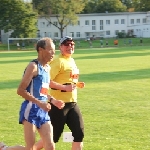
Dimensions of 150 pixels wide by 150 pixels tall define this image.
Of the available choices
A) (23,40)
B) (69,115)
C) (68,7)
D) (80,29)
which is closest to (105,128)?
(69,115)

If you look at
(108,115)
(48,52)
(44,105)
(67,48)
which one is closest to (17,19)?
(108,115)

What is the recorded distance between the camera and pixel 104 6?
372 feet

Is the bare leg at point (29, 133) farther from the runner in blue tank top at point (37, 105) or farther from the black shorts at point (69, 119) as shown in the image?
the black shorts at point (69, 119)

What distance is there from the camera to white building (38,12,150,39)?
339 feet

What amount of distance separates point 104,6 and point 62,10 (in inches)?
1118

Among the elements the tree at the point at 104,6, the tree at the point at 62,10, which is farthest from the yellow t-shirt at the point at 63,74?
the tree at the point at 104,6

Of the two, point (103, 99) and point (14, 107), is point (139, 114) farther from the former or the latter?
point (14, 107)

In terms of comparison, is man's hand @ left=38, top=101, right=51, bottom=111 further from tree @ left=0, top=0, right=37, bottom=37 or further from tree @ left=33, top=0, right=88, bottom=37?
tree @ left=33, top=0, right=88, bottom=37

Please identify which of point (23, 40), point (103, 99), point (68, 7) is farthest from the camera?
point (68, 7)

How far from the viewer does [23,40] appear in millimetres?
74562

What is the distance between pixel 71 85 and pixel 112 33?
10025 centimetres

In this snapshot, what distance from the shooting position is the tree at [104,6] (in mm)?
113125

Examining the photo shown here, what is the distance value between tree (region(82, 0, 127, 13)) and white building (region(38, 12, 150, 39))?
9.10 metres

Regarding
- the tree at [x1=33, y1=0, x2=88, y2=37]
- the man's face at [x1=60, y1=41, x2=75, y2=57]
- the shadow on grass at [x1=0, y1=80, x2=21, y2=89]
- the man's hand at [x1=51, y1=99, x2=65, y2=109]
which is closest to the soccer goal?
the tree at [x1=33, y1=0, x2=88, y2=37]
